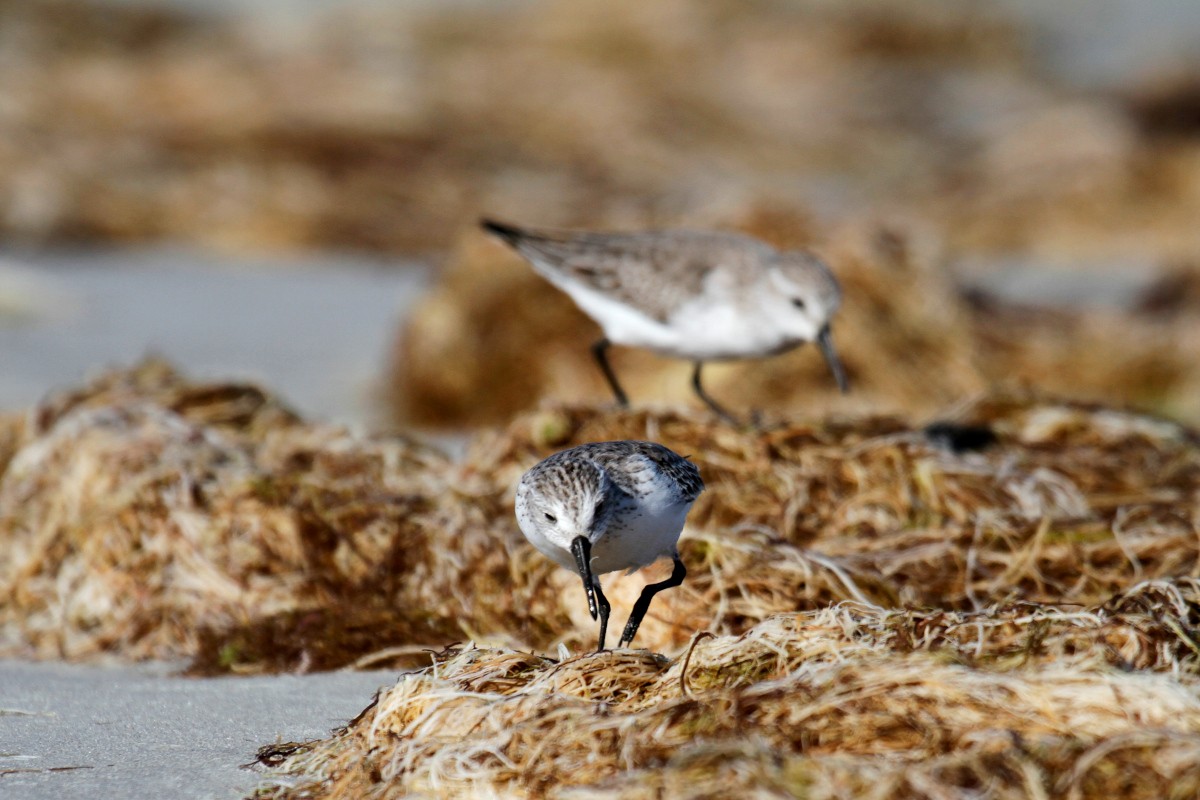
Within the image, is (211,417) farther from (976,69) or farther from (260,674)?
(976,69)

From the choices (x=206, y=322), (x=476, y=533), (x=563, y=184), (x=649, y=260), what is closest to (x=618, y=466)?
(x=476, y=533)

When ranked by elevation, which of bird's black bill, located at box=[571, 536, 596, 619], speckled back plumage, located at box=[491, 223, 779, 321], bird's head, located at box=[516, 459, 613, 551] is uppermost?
speckled back plumage, located at box=[491, 223, 779, 321]

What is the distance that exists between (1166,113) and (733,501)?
57.6ft

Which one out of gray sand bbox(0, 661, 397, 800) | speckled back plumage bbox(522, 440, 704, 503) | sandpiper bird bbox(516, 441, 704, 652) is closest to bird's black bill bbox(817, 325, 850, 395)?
speckled back plumage bbox(522, 440, 704, 503)

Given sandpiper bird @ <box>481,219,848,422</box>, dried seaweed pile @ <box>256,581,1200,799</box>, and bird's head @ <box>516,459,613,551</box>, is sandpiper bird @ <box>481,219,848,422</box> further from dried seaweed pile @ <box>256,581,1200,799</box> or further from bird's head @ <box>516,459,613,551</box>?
dried seaweed pile @ <box>256,581,1200,799</box>

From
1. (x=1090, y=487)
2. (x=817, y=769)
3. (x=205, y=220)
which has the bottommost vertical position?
(x=1090, y=487)

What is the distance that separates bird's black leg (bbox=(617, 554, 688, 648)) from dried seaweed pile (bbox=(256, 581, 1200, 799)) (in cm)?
46

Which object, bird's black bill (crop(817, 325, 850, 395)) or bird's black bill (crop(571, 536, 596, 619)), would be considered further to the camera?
bird's black bill (crop(817, 325, 850, 395))

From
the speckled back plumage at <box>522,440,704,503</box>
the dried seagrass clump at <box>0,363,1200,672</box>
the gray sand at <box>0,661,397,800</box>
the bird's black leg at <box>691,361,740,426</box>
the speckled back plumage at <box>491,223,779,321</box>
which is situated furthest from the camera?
the speckled back plumage at <box>491,223,779,321</box>

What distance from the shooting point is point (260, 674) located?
143 inches

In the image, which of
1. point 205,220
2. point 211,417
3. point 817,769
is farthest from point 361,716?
point 205,220

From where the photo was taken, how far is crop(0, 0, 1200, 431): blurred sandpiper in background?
26.5ft

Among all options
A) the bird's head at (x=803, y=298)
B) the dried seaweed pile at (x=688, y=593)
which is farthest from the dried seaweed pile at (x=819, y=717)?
the bird's head at (x=803, y=298)

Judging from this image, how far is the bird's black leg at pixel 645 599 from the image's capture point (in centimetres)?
331
